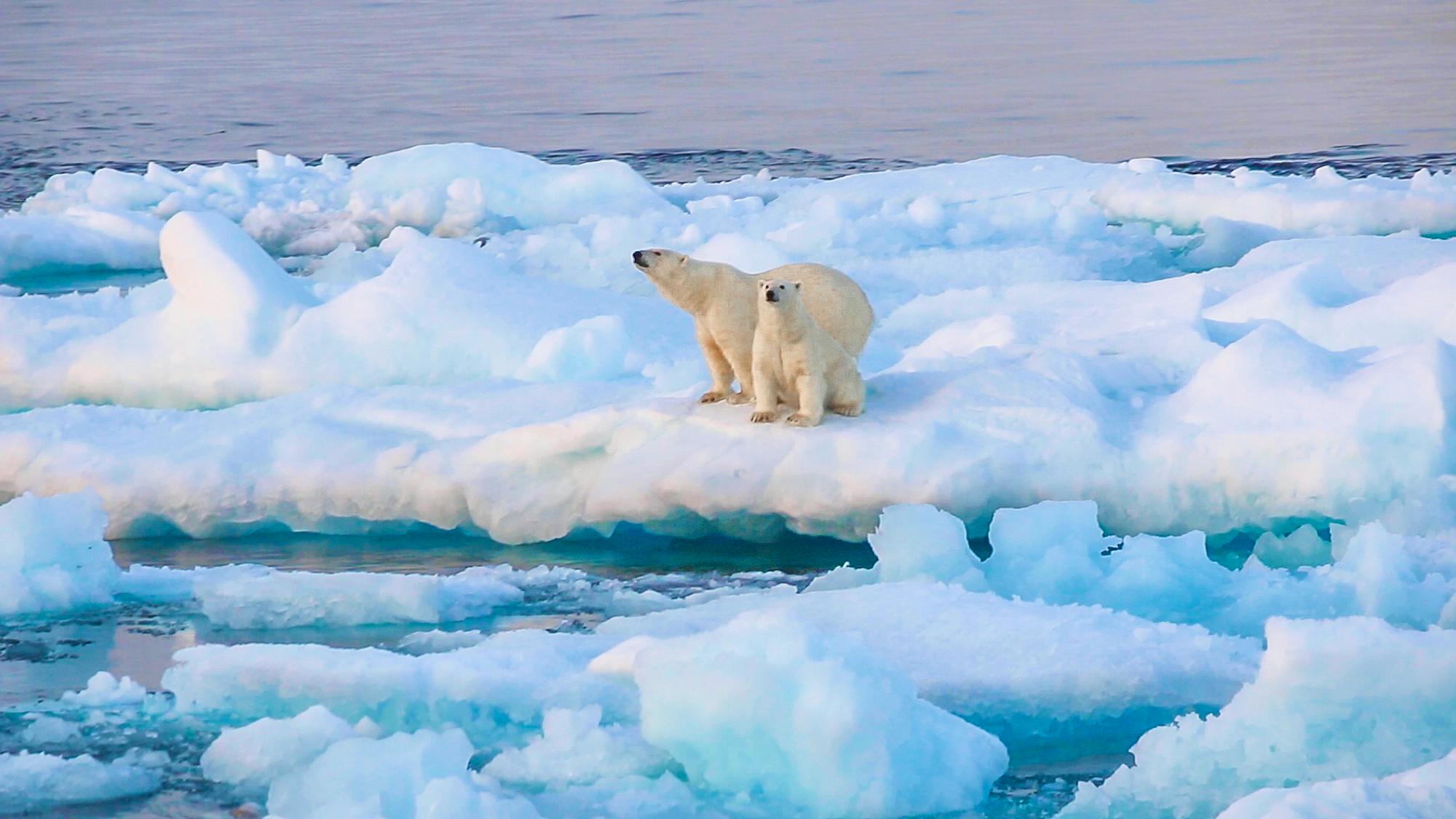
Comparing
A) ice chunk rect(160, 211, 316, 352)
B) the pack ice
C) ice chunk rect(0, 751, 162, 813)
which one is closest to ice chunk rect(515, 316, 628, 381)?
the pack ice

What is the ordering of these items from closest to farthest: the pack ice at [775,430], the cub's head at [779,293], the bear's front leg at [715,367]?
the cub's head at [779,293]
the pack ice at [775,430]
the bear's front leg at [715,367]

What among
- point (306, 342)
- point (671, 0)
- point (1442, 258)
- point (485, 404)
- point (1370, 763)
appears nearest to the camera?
point (1370, 763)

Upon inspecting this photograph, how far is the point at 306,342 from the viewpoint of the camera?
314 inches

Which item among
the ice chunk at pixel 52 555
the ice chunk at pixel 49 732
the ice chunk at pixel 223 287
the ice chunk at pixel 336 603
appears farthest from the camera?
the ice chunk at pixel 223 287

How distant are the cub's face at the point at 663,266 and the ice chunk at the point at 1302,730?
8.47 ft

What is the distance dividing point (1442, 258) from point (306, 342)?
5368 millimetres

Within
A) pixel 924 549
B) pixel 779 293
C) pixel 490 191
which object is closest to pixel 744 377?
pixel 779 293

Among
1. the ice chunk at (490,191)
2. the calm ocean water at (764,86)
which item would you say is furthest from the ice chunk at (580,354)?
the calm ocean water at (764,86)

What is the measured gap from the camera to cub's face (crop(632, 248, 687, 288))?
606 cm

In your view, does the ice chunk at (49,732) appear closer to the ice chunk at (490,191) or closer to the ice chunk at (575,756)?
the ice chunk at (575,756)

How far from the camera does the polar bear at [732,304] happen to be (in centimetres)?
614

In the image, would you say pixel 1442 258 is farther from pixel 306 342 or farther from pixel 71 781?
pixel 71 781

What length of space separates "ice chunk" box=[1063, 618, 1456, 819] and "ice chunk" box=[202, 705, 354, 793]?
1612 mm

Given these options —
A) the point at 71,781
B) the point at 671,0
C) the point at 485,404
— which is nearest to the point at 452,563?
the point at 485,404
